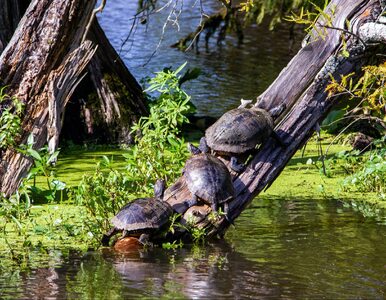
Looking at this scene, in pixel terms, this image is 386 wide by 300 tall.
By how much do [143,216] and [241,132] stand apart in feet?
3.37

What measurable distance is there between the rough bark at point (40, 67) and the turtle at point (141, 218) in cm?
129

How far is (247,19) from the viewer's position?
15.2 metres

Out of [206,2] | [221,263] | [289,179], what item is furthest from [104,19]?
[221,263]

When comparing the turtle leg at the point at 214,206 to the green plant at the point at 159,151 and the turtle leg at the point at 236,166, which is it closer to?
the turtle leg at the point at 236,166

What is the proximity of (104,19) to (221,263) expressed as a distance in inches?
486

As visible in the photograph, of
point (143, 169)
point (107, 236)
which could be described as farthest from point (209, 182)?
point (143, 169)

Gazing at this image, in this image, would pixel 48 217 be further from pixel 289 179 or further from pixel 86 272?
pixel 289 179

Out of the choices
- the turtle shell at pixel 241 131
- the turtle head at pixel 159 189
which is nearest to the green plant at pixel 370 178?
the turtle shell at pixel 241 131

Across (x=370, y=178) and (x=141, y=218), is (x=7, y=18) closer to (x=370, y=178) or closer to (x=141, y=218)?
(x=141, y=218)

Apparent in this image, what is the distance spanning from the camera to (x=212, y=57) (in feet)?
52.4

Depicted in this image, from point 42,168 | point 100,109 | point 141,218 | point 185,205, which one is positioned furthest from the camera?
point 100,109

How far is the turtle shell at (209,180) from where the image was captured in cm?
671

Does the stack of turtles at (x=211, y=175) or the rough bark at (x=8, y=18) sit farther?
the rough bark at (x=8, y=18)

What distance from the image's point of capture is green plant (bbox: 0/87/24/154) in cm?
750
